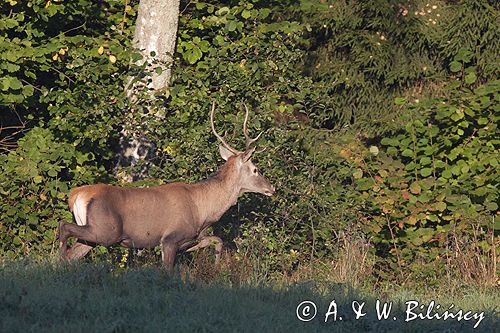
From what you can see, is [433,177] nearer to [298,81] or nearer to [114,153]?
[298,81]

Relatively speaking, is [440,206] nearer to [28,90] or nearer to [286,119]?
[286,119]

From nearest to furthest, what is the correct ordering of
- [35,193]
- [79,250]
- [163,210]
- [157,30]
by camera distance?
[79,250] → [163,210] → [35,193] → [157,30]

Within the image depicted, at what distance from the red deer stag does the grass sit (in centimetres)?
115

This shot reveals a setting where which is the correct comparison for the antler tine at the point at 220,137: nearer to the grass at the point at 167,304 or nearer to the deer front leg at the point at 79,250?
the deer front leg at the point at 79,250

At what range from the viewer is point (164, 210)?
1149 centimetres

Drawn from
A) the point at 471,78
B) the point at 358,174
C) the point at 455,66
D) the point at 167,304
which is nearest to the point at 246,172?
the point at 358,174

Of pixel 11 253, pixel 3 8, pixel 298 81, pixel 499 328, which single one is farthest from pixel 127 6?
pixel 499 328

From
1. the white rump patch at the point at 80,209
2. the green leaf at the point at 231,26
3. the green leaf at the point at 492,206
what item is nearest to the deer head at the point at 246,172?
the green leaf at the point at 231,26

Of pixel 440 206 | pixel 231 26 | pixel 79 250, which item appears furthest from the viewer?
pixel 231 26

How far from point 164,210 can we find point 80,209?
0.97 meters

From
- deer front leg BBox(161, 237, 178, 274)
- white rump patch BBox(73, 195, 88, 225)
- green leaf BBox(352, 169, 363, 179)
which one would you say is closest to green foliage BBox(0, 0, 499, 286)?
green leaf BBox(352, 169, 363, 179)

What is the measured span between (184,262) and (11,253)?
1931mm

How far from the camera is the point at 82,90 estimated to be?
12.5 m

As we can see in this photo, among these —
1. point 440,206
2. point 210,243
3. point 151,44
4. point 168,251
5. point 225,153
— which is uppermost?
point 151,44
